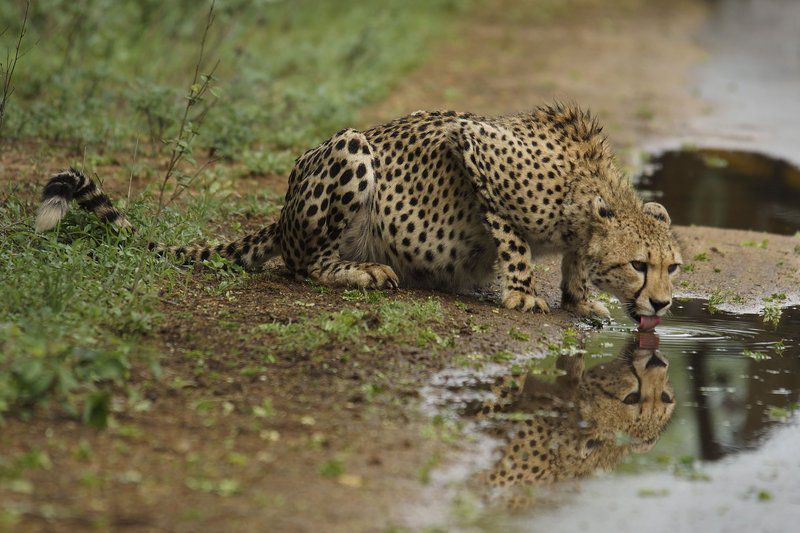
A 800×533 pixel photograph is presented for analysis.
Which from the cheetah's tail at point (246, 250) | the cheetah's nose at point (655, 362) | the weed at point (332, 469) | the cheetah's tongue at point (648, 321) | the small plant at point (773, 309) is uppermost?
the cheetah's tail at point (246, 250)

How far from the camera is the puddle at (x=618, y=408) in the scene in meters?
4.23

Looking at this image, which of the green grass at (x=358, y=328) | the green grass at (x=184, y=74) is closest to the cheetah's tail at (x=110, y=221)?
the green grass at (x=358, y=328)

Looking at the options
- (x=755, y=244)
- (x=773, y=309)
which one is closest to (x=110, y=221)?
(x=773, y=309)

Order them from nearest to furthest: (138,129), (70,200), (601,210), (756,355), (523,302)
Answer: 1. (756,355)
2. (70,200)
3. (601,210)
4. (523,302)
5. (138,129)

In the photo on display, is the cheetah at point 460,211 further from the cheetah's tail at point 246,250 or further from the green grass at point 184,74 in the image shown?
the green grass at point 184,74

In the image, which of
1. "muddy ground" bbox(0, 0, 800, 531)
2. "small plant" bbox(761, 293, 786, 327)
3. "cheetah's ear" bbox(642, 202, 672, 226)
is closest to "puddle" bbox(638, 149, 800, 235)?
"muddy ground" bbox(0, 0, 800, 531)

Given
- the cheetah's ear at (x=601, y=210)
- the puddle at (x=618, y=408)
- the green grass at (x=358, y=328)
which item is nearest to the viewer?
the puddle at (x=618, y=408)

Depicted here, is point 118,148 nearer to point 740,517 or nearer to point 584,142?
point 584,142

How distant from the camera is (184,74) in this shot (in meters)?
12.7

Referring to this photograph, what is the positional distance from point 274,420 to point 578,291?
2766 millimetres

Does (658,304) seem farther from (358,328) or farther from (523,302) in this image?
(358,328)

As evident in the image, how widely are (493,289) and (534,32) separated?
53.6 ft

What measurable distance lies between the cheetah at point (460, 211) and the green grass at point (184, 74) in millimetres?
1919

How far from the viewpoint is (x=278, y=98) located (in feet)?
40.0
